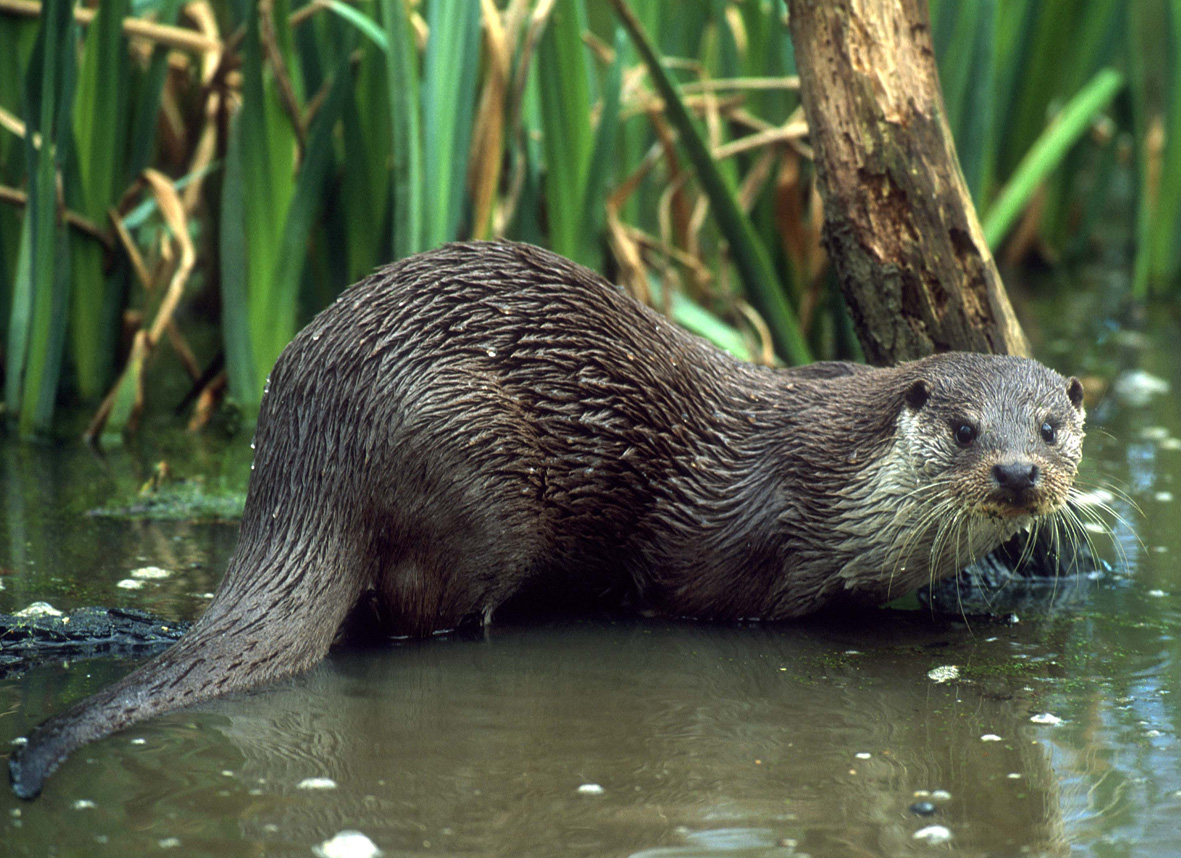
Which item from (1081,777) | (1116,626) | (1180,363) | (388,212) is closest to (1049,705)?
(1081,777)

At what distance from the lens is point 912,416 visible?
261cm

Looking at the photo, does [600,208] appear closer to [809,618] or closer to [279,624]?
[809,618]

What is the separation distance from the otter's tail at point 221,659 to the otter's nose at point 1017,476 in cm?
119

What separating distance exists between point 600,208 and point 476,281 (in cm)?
134

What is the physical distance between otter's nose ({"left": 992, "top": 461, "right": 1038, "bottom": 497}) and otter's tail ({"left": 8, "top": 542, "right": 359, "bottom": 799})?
1.19m

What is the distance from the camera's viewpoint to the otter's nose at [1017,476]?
2.42m

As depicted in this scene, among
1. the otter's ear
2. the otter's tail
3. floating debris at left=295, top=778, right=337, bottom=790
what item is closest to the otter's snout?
the otter's ear

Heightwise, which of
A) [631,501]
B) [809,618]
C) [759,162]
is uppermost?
[759,162]

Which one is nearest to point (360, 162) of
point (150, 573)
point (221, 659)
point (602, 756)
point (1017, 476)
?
point (150, 573)

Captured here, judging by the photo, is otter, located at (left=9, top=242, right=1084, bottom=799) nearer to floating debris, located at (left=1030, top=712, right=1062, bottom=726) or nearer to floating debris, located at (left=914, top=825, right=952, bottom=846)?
floating debris, located at (left=1030, top=712, right=1062, bottom=726)

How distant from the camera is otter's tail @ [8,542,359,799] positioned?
1.85 m

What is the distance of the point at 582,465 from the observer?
267 centimetres

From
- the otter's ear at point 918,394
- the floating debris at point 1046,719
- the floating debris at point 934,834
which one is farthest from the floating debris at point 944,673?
the floating debris at point 934,834

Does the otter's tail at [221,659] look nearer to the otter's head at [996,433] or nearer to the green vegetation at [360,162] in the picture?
the otter's head at [996,433]
